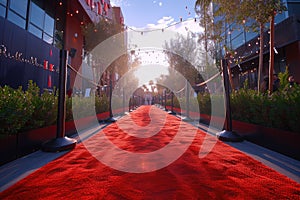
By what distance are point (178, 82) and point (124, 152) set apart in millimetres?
20034

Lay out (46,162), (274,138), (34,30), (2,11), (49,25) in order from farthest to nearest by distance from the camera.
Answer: (49,25) → (34,30) → (2,11) → (274,138) → (46,162)

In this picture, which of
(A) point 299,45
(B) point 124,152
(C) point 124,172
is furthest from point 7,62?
(A) point 299,45

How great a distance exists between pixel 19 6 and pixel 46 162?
976 centimetres

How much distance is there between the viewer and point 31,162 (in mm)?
1753

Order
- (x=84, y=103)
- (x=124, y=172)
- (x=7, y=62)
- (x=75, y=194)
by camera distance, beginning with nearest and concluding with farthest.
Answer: (x=75, y=194) → (x=124, y=172) → (x=84, y=103) → (x=7, y=62)

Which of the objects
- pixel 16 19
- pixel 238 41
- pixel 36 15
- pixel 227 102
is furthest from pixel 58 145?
pixel 238 41

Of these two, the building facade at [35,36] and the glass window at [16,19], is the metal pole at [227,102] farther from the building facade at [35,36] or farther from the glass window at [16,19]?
the glass window at [16,19]

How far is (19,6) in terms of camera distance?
7.92 m

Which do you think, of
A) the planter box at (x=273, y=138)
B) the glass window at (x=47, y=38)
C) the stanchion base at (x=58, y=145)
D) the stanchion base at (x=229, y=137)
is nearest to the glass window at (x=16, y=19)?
the glass window at (x=47, y=38)

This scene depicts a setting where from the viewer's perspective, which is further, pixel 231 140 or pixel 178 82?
pixel 178 82

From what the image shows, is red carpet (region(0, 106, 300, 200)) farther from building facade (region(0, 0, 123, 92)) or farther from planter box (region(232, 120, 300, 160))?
building facade (region(0, 0, 123, 92))

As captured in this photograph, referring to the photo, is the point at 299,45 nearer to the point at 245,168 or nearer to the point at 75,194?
the point at 245,168

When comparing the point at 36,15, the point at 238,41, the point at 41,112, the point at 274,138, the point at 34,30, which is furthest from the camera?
the point at 238,41

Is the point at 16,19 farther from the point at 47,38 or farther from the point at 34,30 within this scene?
the point at 47,38
